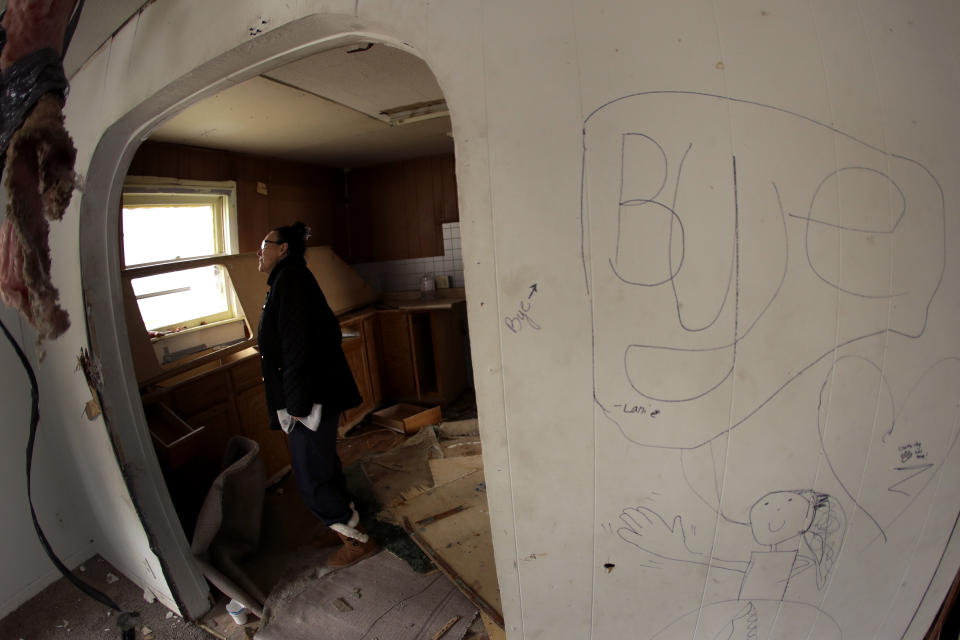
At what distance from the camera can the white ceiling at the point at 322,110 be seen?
1.88 m

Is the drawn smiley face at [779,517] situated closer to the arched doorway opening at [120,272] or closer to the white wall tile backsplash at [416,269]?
the arched doorway opening at [120,272]

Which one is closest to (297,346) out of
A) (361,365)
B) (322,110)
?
(322,110)

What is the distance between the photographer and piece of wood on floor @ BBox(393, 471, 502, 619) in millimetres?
1627

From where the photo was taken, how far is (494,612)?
1.48 meters

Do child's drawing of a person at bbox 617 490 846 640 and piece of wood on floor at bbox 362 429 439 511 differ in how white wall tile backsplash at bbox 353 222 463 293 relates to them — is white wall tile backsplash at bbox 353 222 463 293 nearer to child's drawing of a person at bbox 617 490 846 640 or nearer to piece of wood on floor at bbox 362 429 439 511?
piece of wood on floor at bbox 362 429 439 511

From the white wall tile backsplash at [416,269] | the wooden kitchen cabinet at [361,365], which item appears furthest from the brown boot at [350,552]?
the white wall tile backsplash at [416,269]

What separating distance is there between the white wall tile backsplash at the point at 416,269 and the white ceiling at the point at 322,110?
39.8 inches

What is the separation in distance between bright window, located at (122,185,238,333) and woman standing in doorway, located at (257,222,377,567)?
48.6 inches

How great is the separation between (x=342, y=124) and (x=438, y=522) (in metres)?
2.58

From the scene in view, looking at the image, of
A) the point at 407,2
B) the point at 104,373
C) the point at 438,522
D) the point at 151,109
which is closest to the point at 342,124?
the point at 151,109

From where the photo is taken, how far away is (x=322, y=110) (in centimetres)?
251
